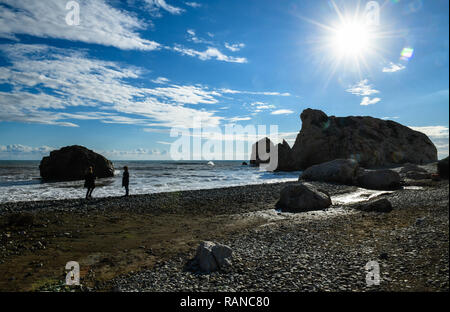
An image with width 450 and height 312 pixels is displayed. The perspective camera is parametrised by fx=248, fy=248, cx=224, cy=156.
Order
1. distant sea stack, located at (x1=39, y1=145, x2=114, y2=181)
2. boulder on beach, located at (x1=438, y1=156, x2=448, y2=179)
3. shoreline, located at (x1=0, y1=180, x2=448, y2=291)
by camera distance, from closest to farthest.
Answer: shoreline, located at (x1=0, y1=180, x2=448, y2=291)
boulder on beach, located at (x1=438, y1=156, x2=448, y2=179)
distant sea stack, located at (x1=39, y1=145, x2=114, y2=181)

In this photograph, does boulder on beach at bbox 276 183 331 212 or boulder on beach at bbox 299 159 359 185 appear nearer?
boulder on beach at bbox 276 183 331 212

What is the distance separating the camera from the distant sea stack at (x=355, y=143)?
56594mm

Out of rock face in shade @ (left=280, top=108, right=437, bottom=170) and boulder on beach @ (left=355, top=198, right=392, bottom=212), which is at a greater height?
rock face in shade @ (left=280, top=108, right=437, bottom=170)

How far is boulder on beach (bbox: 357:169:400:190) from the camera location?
75.9ft

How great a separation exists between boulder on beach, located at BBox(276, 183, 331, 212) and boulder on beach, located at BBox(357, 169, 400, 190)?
33.8ft

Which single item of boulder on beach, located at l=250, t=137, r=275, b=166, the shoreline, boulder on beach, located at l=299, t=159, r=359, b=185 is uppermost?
boulder on beach, located at l=250, t=137, r=275, b=166

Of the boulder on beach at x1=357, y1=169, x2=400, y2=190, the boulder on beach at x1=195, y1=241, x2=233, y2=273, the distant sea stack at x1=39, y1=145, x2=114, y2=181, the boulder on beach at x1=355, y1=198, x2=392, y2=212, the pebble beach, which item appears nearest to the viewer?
the pebble beach

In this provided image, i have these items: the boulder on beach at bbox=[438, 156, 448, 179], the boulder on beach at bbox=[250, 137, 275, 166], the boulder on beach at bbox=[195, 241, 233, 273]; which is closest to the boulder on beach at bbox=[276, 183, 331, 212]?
the boulder on beach at bbox=[438, 156, 448, 179]

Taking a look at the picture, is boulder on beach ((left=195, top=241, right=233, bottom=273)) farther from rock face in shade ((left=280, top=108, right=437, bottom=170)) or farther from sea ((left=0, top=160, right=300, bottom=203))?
rock face in shade ((left=280, top=108, right=437, bottom=170))

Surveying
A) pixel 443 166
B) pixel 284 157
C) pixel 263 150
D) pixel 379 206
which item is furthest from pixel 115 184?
pixel 263 150

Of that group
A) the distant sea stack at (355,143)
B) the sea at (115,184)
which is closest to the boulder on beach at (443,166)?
the sea at (115,184)

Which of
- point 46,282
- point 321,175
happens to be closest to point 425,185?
point 321,175
